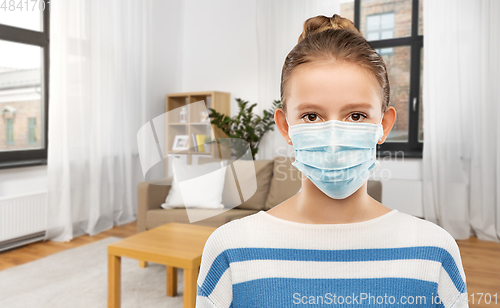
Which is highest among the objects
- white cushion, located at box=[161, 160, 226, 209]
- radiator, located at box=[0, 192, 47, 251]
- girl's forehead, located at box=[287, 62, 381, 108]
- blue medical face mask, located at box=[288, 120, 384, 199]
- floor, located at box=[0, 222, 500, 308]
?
girl's forehead, located at box=[287, 62, 381, 108]

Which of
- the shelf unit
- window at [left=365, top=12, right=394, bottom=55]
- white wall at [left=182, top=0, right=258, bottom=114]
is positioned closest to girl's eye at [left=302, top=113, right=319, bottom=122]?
the shelf unit

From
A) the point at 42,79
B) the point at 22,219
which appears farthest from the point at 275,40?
the point at 22,219

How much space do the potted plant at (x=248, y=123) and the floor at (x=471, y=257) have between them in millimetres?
1522

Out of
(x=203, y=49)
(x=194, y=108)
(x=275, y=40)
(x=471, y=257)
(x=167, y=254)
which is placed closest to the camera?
(x=167, y=254)

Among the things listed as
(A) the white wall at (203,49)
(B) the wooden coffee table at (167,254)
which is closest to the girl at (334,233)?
(B) the wooden coffee table at (167,254)

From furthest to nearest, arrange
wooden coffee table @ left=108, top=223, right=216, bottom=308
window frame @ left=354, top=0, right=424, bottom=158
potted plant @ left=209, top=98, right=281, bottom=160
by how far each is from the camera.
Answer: potted plant @ left=209, top=98, right=281, bottom=160 → window frame @ left=354, top=0, right=424, bottom=158 → wooden coffee table @ left=108, top=223, right=216, bottom=308

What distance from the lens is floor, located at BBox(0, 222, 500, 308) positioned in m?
2.42

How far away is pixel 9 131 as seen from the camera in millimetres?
3432

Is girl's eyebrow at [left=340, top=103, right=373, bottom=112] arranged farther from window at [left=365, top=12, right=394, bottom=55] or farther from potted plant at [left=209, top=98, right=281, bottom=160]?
window at [left=365, top=12, right=394, bottom=55]

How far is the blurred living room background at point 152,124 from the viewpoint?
3082 millimetres

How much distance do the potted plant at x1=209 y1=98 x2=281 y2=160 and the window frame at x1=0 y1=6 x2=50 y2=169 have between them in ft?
5.51

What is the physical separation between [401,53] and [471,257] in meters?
2.23

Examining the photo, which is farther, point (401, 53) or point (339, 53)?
point (401, 53)

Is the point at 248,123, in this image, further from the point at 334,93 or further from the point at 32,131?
the point at 334,93
